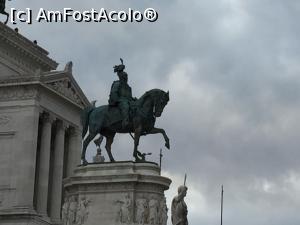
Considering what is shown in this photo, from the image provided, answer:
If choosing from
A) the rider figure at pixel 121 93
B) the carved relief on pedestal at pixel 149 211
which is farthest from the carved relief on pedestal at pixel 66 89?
the carved relief on pedestal at pixel 149 211

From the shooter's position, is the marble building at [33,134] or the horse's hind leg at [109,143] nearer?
the horse's hind leg at [109,143]

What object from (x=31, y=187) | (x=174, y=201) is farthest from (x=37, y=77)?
(x=174, y=201)

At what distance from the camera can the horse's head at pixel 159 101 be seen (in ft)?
151

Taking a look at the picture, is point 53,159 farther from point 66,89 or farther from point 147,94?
point 147,94

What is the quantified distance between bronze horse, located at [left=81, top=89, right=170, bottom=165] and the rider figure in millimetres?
305

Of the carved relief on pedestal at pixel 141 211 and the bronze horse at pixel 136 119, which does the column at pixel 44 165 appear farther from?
the carved relief on pedestal at pixel 141 211

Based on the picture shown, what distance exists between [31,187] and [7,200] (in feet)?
6.62

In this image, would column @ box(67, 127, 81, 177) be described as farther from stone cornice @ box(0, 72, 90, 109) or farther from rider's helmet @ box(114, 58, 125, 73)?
rider's helmet @ box(114, 58, 125, 73)

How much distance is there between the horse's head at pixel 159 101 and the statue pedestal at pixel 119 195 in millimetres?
2791

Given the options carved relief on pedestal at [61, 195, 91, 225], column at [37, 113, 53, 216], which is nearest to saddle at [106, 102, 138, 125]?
carved relief on pedestal at [61, 195, 91, 225]

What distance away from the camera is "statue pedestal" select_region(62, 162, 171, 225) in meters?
43.7

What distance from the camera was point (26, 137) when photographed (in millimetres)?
71938

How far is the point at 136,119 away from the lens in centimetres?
4569

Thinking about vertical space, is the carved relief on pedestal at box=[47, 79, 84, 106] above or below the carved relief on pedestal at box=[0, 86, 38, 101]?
above
